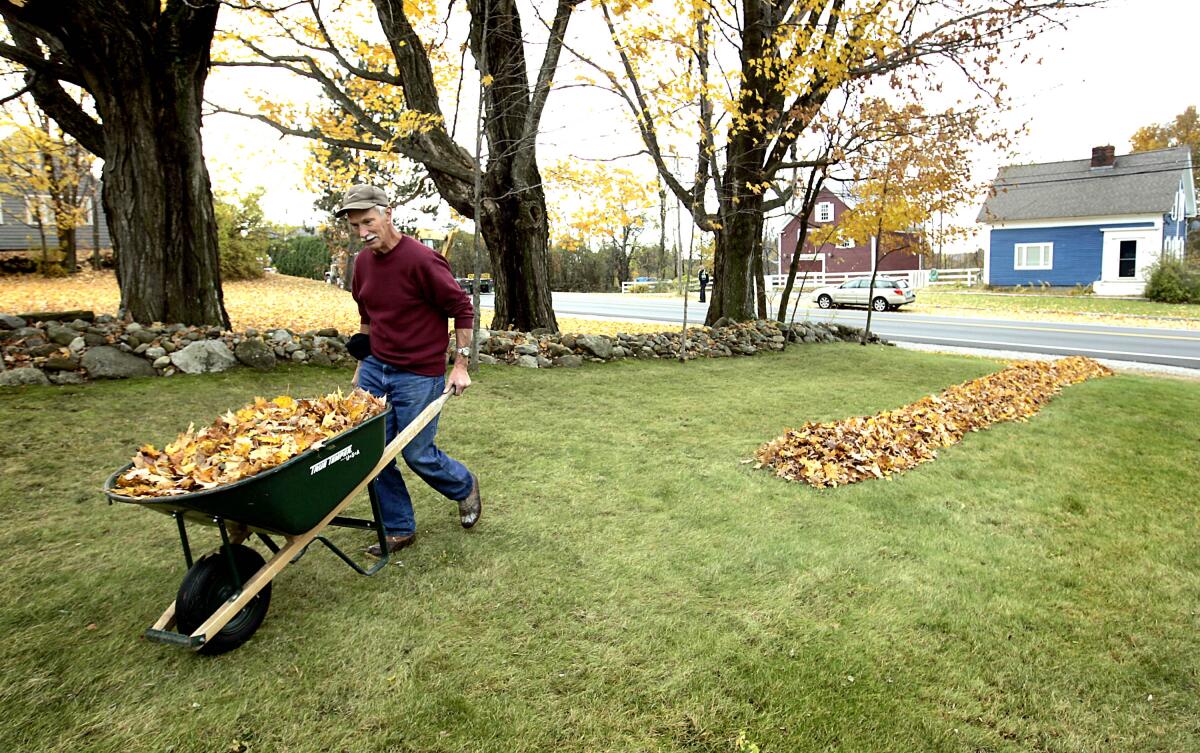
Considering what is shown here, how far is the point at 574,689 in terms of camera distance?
8.34 ft

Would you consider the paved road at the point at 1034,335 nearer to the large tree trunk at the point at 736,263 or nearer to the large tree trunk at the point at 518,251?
the large tree trunk at the point at 736,263

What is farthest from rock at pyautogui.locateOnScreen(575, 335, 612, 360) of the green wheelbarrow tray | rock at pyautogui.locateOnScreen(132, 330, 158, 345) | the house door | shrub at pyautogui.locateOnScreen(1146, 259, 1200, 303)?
the house door

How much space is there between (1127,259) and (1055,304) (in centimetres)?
786

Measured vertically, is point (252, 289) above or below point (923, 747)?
above

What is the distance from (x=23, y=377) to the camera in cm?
589

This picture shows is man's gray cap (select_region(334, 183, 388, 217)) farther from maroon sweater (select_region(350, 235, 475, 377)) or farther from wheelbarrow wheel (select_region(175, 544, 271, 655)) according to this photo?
wheelbarrow wheel (select_region(175, 544, 271, 655))

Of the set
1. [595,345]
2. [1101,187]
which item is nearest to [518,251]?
[595,345]

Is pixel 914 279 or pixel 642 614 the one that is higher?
pixel 914 279

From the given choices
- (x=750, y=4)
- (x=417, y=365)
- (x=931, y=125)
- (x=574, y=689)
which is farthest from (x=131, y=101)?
(x=931, y=125)

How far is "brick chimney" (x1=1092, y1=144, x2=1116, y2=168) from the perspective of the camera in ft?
103

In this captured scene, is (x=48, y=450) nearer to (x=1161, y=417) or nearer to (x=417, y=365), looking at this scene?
(x=417, y=365)

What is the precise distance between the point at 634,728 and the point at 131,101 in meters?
8.16

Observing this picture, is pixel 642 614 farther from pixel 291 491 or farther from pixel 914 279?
pixel 914 279

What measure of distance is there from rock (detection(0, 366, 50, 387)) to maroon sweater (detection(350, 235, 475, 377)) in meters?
4.36
